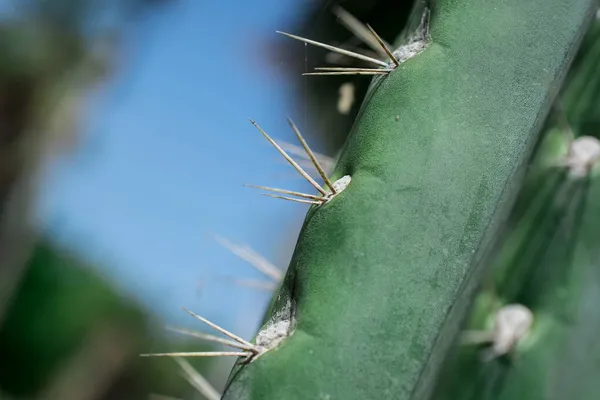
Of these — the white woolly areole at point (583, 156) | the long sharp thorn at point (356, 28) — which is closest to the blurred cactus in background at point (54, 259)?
the long sharp thorn at point (356, 28)

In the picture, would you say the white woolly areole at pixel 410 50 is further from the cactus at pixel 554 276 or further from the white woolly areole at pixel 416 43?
the cactus at pixel 554 276

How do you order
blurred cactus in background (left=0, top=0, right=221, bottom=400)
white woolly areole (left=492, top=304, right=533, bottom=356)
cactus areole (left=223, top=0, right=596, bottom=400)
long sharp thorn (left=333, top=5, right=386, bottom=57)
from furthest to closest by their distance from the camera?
blurred cactus in background (left=0, top=0, right=221, bottom=400), long sharp thorn (left=333, top=5, right=386, bottom=57), white woolly areole (left=492, top=304, right=533, bottom=356), cactus areole (left=223, top=0, right=596, bottom=400)

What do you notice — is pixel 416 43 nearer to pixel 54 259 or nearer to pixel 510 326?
pixel 510 326

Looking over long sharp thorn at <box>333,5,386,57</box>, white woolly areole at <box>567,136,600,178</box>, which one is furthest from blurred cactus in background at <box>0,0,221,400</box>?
white woolly areole at <box>567,136,600,178</box>

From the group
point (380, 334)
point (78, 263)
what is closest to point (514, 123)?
point (380, 334)

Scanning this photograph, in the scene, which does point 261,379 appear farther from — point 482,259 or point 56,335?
point 56,335

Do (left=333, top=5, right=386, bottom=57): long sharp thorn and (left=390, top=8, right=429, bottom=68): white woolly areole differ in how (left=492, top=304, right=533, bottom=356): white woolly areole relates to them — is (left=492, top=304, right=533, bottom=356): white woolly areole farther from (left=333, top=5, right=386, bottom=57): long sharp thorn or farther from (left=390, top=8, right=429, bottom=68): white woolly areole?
(left=333, top=5, right=386, bottom=57): long sharp thorn

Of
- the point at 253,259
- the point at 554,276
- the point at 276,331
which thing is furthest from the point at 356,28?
the point at 276,331

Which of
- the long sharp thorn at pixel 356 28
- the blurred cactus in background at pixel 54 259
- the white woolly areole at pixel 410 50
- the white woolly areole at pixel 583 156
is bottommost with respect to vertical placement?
the blurred cactus in background at pixel 54 259
